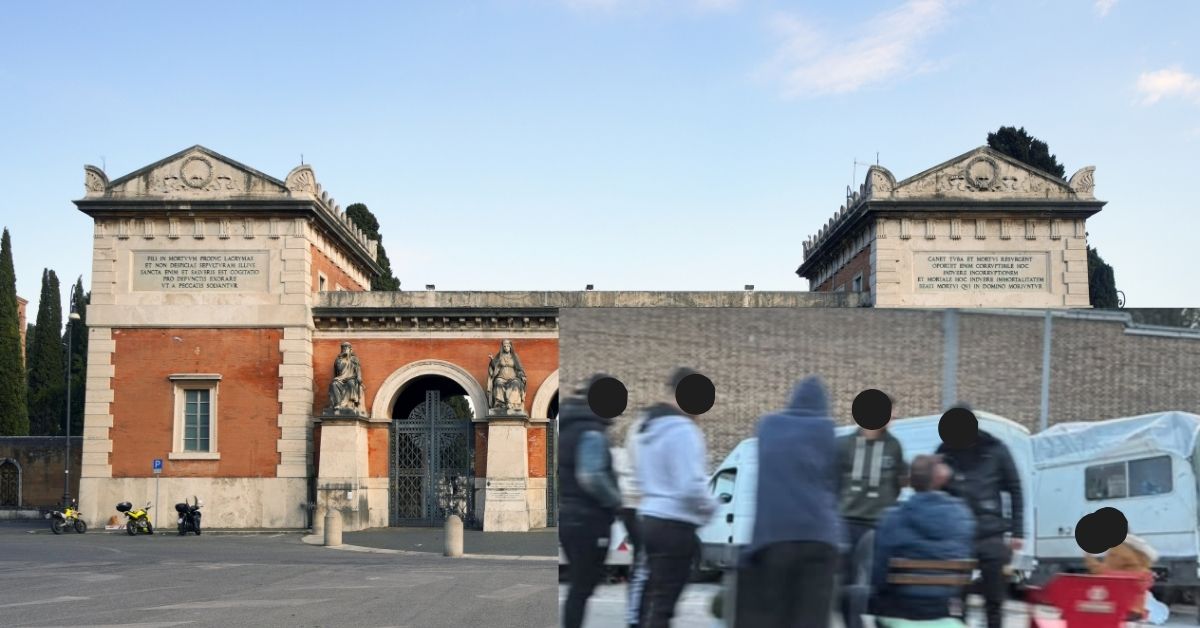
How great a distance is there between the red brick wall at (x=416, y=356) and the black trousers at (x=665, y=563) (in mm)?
26074

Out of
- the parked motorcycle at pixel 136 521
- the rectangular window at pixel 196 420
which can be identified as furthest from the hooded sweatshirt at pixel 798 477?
the rectangular window at pixel 196 420

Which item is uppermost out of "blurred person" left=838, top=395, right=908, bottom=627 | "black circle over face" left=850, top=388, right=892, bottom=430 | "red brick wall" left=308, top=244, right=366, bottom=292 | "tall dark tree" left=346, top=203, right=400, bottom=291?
"tall dark tree" left=346, top=203, right=400, bottom=291

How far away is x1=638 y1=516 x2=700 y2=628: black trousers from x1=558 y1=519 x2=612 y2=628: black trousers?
122 mm

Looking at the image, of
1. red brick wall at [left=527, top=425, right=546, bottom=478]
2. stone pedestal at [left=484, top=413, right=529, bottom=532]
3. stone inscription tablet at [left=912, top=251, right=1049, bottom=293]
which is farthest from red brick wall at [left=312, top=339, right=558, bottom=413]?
stone inscription tablet at [left=912, top=251, right=1049, bottom=293]

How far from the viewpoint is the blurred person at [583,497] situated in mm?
2742

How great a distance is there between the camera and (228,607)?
1291 cm

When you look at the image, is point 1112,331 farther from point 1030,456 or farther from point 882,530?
point 882,530

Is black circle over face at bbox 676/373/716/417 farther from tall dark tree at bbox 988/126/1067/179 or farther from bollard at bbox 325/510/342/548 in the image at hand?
tall dark tree at bbox 988/126/1067/179

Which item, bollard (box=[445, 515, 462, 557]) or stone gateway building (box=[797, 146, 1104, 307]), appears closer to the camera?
bollard (box=[445, 515, 462, 557])

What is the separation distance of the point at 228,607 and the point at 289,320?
1598cm

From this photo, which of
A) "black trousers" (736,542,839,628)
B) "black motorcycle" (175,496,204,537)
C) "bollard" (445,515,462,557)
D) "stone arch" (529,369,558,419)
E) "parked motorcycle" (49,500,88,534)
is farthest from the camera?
"stone arch" (529,369,558,419)

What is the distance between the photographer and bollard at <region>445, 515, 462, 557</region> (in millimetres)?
20625

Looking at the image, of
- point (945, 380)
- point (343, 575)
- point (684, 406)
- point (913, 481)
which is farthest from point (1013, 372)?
point (343, 575)

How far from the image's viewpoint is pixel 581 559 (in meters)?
2.78
